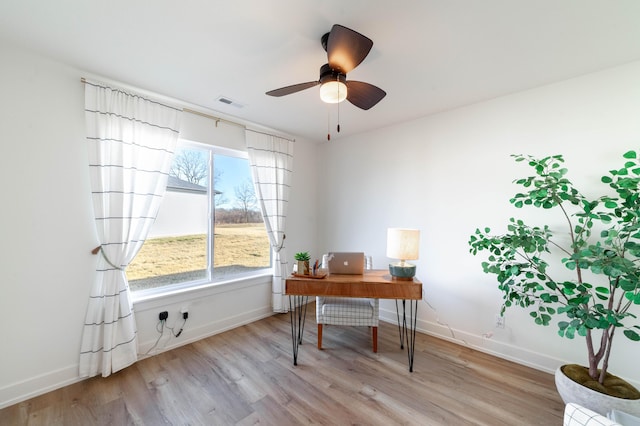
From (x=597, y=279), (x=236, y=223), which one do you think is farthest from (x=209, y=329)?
(x=597, y=279)

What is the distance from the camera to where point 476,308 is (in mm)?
2594

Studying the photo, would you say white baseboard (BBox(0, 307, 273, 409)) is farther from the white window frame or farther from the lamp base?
the lamp base

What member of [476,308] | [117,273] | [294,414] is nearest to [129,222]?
[117,273]

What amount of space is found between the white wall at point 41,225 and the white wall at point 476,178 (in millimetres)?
3028

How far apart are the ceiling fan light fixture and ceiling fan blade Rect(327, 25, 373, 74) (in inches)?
3.6

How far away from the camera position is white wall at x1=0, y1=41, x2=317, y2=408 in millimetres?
1804

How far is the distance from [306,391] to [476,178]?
2.64 m

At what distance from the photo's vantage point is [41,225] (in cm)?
193

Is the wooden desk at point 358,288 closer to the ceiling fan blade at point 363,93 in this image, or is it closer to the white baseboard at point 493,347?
the white baseboard at point 493,347

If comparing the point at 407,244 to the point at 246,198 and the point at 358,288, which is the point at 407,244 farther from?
the point at 246,198

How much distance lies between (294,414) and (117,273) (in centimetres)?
191

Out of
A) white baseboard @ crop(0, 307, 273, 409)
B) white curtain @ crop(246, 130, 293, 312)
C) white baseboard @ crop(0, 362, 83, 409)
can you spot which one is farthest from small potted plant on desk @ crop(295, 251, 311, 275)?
white baseboard @ crop(0, 362, 83, 409)

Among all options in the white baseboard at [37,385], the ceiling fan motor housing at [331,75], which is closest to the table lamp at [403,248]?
the ceiling fan motor housing at [331,75]

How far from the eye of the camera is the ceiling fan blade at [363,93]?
5.75 feet
